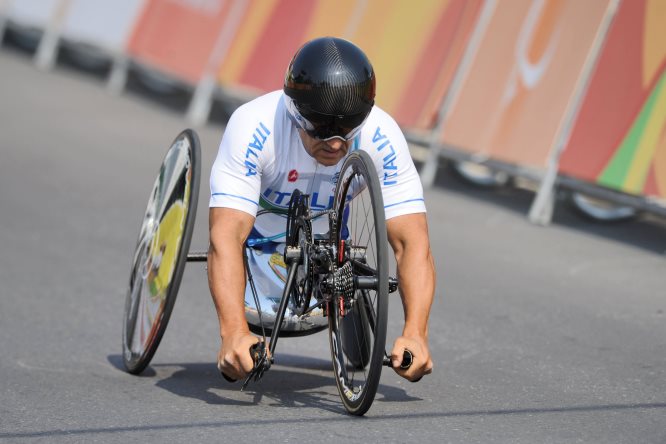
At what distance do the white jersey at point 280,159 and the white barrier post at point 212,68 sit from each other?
9.16m

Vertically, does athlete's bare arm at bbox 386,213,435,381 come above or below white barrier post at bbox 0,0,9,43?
above

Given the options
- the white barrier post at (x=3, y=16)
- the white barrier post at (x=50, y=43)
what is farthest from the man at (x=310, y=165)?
the white barrier post at (x=3, y=16)

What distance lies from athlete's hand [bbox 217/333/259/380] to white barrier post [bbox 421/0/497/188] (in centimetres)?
695

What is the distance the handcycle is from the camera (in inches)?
173

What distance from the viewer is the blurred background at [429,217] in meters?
4.96

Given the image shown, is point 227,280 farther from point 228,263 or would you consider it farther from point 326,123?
point 326,123

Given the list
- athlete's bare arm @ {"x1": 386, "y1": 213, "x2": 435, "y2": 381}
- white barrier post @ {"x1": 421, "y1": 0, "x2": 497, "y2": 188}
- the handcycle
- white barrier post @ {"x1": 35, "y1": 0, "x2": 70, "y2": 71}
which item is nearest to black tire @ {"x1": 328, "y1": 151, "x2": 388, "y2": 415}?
the handcycle

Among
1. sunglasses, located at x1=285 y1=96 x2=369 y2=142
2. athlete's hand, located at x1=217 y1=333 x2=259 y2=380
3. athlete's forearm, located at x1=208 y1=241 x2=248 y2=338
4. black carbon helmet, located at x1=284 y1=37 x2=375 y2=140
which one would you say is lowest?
athlete's hand, located at x1=217 y1=333 x2=259 y2=380

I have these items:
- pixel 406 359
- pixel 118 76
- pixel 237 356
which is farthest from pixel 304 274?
pixel 118 76

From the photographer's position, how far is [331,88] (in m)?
4.58

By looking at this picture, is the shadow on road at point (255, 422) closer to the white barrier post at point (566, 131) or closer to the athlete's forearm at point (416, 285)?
the athlete's forearm at point (416, 285)

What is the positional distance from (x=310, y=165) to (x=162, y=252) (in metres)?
0.85

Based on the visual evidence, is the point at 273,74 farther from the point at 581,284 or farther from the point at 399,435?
the point at 399,435

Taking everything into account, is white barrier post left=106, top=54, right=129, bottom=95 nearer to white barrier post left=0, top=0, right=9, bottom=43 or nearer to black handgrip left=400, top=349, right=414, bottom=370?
white barrier post left=0, top=0, right=9, bottom=43
